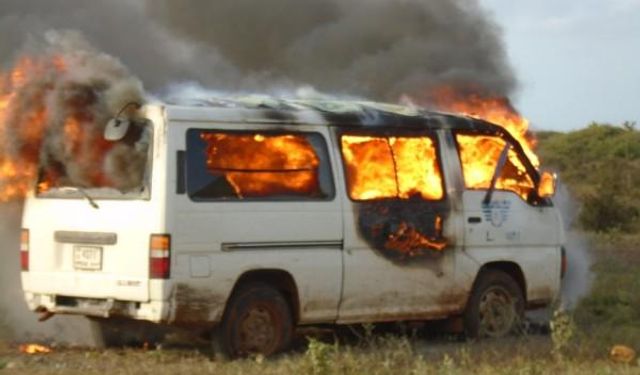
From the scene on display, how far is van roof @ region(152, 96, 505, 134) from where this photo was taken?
10670 mm

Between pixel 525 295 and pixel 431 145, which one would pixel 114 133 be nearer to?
pixel 431 145

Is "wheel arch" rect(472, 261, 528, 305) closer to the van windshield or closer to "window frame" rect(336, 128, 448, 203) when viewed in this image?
"window frame" rect(336, 128, 448, 203)

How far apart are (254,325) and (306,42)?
14.2ft

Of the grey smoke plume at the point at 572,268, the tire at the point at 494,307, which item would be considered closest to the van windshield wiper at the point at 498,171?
the tire at the point at 494,307

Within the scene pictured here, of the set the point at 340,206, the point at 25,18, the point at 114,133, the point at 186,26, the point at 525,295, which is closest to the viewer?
the point at 114,133

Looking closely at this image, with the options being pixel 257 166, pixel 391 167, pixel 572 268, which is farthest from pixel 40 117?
pixel 572 268

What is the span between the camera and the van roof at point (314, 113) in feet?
35.0

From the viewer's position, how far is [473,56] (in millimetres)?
14891

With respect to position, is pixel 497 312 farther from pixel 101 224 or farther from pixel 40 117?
pixel 40 117

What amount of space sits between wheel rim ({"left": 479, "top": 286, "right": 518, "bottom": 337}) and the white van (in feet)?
0.04

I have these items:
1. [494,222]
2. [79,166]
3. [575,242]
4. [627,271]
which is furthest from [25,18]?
[627,271]

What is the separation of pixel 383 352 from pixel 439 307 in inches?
52.9

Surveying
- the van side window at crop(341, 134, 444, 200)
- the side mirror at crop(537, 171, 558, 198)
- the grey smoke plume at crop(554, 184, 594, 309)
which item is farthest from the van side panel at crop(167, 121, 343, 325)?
the grey smoke plume at crop(554, 184, 594, 309)

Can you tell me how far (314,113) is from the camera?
11.4 metres
